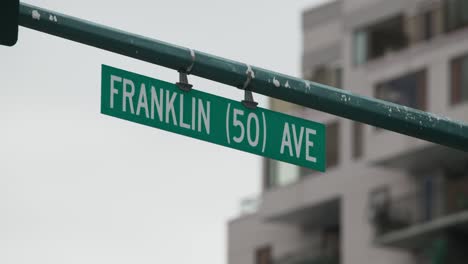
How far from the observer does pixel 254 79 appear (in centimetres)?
1775

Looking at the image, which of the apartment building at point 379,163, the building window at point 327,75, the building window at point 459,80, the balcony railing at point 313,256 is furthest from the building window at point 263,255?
the building window at point 459,80

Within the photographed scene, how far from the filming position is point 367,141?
198 feet

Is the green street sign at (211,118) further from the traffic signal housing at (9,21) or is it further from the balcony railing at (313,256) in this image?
the balcony railing at (313,256)

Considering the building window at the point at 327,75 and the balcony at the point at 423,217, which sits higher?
the building window at the point at 327,75

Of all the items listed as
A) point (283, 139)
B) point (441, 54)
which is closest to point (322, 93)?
point (283, 139)

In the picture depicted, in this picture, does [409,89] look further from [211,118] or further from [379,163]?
[211,118]

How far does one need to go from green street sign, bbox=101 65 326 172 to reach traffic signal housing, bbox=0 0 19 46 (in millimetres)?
1101

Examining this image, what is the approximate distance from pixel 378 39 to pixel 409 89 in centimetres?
371

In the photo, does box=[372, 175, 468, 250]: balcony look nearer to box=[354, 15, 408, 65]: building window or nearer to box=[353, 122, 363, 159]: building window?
box=[353, 122, 363, 159]: building window

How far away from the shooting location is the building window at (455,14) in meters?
57.5

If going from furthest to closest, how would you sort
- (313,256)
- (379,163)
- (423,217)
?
1. (313,256)
2. (379,163)
3. (423,217)

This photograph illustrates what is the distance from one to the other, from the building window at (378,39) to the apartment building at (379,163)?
0.03 m

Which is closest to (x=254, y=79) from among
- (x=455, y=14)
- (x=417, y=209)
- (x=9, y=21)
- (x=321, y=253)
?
(x=9, y=21)

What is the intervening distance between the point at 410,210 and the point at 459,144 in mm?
40369
